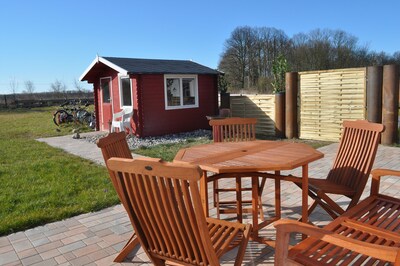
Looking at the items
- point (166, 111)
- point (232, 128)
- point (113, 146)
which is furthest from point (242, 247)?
point (166, 111)

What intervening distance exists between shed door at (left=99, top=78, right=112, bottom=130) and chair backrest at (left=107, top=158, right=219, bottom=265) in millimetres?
10338

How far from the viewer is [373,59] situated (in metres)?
34.2

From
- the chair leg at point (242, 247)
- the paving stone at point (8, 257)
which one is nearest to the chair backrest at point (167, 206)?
the chair leg at point (242, 247)

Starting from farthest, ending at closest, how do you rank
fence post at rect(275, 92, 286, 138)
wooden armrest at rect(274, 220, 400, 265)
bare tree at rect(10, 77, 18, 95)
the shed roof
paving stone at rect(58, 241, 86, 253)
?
bare tree at rect(10, 77, 18, 95) < the shed roof < fence post at rect(275, 92, 286, 138) < paving stone at rect(58, 241, 86, 253) < wooden armrest at rect(274, 220, 400, 265)

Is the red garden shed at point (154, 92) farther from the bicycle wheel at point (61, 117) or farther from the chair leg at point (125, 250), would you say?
the chair leg at point (125, 250)

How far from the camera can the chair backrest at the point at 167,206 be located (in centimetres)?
162

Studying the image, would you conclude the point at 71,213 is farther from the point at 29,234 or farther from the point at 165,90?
the point at 165,90

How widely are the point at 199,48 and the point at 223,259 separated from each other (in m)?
33.0

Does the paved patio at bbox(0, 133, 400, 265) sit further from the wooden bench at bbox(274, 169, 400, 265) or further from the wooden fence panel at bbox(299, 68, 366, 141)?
the wooden fence panel at bbox(299, 68, 366, 141)

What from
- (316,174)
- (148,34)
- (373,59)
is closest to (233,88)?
(148,34)

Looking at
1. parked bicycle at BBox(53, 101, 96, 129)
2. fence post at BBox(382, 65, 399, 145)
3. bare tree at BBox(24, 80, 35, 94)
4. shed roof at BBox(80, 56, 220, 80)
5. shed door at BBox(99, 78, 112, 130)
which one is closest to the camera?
fence post at BBox(382, 65, 399, 145)

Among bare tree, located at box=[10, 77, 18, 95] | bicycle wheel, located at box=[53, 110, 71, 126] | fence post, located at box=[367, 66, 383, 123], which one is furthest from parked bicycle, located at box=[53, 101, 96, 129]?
bare tree, located at box=[10, 77, 18, 95]

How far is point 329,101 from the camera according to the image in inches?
344

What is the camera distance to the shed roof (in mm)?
10027
